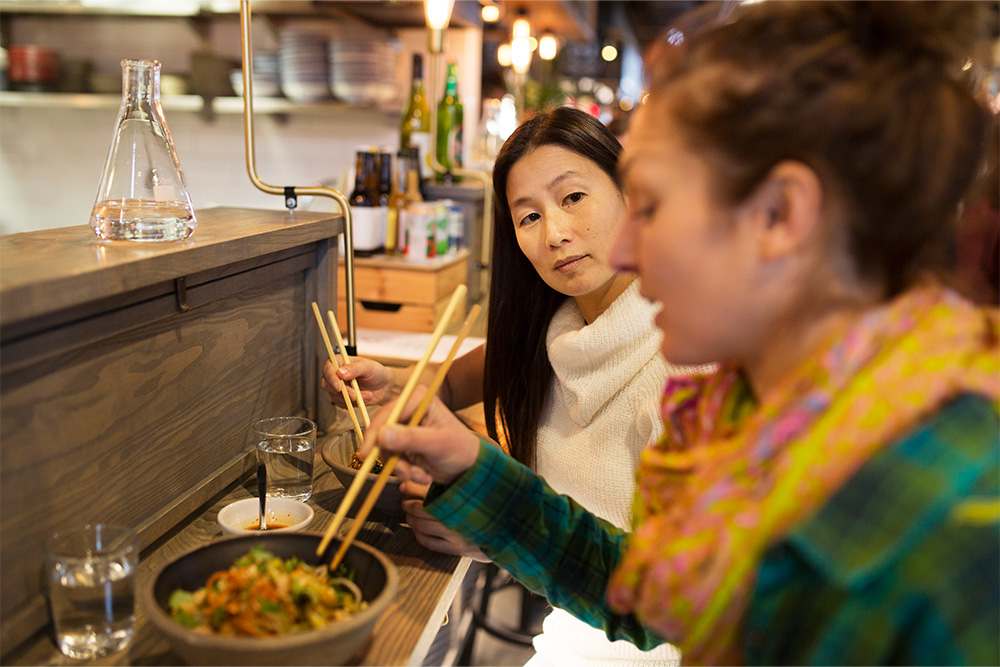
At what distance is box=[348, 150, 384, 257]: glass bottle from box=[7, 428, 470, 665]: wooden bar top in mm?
1210

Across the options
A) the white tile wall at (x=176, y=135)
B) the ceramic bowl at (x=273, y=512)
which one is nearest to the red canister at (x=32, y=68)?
the white tile wall at (x=176, y=135)

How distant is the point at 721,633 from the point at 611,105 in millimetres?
10963

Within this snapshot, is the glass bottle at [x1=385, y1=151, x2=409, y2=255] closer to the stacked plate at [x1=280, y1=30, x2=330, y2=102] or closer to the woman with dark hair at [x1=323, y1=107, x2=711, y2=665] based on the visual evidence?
the stacked plate at [x1=280, y1=30, x2=330, y2=102]

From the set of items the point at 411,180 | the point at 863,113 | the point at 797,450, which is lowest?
the point at 797,450

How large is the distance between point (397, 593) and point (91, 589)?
0.36 meters

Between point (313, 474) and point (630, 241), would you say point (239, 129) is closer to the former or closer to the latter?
point (313, 474)

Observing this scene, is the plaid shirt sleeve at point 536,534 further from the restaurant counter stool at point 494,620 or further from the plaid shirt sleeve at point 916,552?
the restaurant counter stool at point 494,620

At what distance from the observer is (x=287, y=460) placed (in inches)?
49.0

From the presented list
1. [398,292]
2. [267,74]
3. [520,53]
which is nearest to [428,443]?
[398,292]

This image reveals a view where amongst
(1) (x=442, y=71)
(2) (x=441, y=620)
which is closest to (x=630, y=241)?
(2) (x=441, y=620)

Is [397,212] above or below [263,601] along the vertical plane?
above

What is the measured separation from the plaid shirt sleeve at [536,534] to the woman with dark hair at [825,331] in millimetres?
274

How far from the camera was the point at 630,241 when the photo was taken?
2.54 ft

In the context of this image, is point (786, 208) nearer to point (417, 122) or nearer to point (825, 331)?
point (825, 331)
